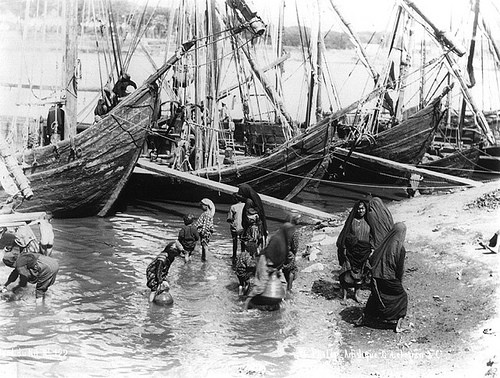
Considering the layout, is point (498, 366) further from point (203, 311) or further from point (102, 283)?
point (102, 283)

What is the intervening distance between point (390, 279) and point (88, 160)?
776 cm

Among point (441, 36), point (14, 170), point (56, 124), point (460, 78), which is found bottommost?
point (14, 170)

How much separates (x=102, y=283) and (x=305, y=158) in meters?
6.67

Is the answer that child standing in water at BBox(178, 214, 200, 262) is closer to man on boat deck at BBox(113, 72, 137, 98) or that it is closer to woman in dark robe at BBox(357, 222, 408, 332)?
woman in dark robe at BBox(357, 222, 408, 332)

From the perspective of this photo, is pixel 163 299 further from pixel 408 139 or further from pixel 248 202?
pixel 408 139

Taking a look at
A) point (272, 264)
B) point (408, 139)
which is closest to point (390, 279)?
point (272, 264)

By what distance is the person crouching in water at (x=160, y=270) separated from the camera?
8.05m

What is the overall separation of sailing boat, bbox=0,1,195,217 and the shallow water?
2.55 metres

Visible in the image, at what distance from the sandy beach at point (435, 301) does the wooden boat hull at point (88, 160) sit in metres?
4.15

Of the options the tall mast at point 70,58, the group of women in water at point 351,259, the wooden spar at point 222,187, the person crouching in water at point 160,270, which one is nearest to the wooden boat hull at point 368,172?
the wooden spar at point 222,187

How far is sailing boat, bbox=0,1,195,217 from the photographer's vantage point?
493 inches

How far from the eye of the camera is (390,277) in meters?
6.93

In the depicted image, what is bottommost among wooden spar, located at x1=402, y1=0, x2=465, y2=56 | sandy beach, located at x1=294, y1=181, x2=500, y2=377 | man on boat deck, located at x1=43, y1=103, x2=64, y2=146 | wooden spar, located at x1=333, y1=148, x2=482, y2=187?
sandy beach, located at x1=294, y1=181, x2=500, y2=377

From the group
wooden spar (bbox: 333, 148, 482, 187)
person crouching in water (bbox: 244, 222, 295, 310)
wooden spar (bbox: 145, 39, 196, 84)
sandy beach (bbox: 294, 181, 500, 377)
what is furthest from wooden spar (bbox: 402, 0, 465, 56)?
Result: person crouching in water (bbox: 244, 222, 295, 310)
